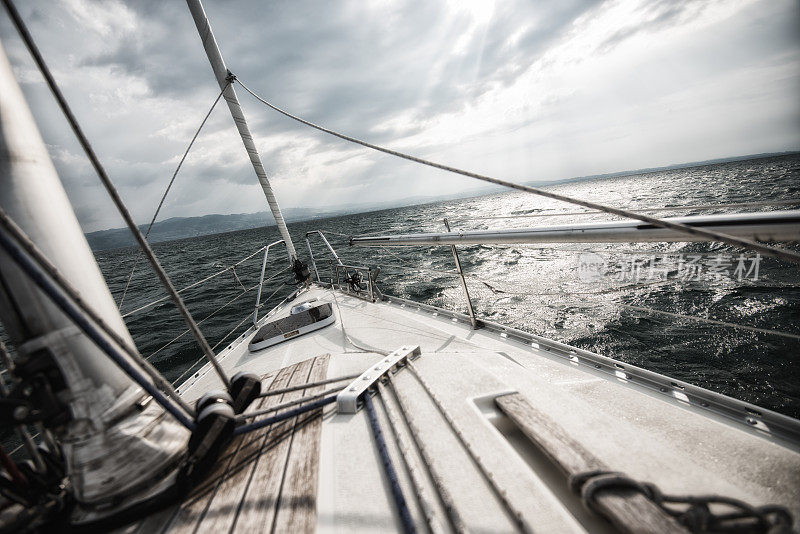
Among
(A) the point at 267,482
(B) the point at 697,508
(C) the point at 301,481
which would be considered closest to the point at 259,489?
(A) the point at 267,482

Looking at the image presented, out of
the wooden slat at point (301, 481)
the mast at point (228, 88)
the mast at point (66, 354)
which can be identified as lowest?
the wooden slat at point (301, 481)

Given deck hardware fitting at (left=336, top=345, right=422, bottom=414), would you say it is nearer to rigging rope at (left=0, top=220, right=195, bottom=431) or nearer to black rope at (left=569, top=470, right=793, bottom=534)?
rigging rope at (left=0, top=220, right=195, bottom=431)

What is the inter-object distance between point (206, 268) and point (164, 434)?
75.7 feet

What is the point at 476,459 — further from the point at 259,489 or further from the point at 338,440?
the point at 259,489

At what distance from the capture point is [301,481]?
151cm

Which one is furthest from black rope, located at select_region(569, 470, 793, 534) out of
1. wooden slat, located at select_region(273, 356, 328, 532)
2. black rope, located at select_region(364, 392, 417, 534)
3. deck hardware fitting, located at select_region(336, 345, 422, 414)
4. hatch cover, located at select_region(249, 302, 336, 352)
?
hatch cover, located at select_region(249, 302, 336, 352)

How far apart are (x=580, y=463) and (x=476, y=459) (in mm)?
432

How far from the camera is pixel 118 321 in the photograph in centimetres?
162

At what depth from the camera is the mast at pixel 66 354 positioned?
4.29 feet

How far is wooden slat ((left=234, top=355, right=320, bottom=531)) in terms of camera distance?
135 cm

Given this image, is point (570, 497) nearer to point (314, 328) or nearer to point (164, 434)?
point (164, 434)

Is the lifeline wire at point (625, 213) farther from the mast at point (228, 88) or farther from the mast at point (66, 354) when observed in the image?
the mast at point (228, 88)

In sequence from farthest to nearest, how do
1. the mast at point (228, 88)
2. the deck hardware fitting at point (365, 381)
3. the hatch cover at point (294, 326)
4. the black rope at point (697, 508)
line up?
the mast at point (228, 88), the hatch cover at point (294, 326), the deck hardware fitting at point (365, 381), the black rope at point (697, 508)

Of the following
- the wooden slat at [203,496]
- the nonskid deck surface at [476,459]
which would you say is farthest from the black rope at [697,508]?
the wooden slat at [203,496]
